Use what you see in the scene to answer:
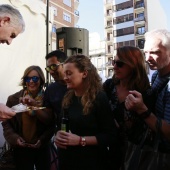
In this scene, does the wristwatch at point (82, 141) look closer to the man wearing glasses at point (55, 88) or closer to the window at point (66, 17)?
the man wearing glasses at point (55, 88)

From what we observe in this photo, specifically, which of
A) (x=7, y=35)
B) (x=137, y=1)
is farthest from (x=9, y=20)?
(x=137, y=1)

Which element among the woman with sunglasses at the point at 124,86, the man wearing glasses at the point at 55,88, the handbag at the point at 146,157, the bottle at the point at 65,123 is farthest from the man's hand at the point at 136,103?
the man wearing glasses at the point at 55,88

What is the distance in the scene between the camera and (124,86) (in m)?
2.19

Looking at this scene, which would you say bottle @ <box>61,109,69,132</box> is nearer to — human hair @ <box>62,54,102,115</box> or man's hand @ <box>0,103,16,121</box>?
human hair @ <box>62,54,102,115</box>

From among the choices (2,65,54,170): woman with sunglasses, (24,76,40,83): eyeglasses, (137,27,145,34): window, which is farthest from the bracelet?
(137,27,145,34): window

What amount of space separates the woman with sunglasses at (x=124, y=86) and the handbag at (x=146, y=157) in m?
0.24

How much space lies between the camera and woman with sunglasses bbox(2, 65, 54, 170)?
2581 millimetres

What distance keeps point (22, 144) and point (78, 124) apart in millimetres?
908

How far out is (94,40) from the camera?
4834 centimetres

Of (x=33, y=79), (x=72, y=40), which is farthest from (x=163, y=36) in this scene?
(x=72, y=40)

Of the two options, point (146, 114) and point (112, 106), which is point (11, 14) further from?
point (146, 114)

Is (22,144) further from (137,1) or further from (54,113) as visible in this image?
(137,1)

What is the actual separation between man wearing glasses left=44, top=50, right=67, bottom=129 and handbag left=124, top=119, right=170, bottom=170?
2.87 feet

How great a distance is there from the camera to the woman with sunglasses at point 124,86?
6.52 ft
